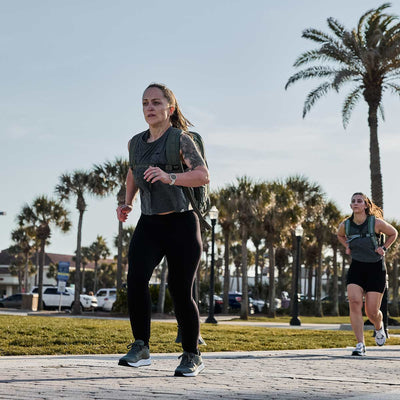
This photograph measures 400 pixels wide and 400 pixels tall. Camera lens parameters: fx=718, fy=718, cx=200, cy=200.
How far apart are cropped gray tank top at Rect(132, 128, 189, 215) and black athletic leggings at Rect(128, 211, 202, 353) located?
0.08 meters

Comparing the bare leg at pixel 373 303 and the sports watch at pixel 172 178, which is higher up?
the sports watch at pixel 172 178

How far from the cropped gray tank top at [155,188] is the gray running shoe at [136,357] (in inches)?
35.7

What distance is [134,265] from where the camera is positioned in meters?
4.89

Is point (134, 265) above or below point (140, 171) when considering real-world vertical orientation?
below

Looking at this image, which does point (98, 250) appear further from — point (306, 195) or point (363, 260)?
point (363, 260)

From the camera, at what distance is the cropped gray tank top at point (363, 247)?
28.3 ft

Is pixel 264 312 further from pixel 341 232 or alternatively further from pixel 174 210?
pixel 174 210

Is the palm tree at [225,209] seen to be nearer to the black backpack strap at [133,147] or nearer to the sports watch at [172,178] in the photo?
the black backpack strap at [133,147]

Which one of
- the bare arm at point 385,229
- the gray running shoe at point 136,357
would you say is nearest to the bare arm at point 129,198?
the gray running shoe at point 136,357

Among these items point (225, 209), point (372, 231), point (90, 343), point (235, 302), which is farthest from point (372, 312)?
point (235, 302)

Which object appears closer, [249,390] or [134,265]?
[249,390]

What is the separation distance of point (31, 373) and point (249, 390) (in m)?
1.57

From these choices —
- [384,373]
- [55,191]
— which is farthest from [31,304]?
[384,373]

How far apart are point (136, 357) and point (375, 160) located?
77.5ft
